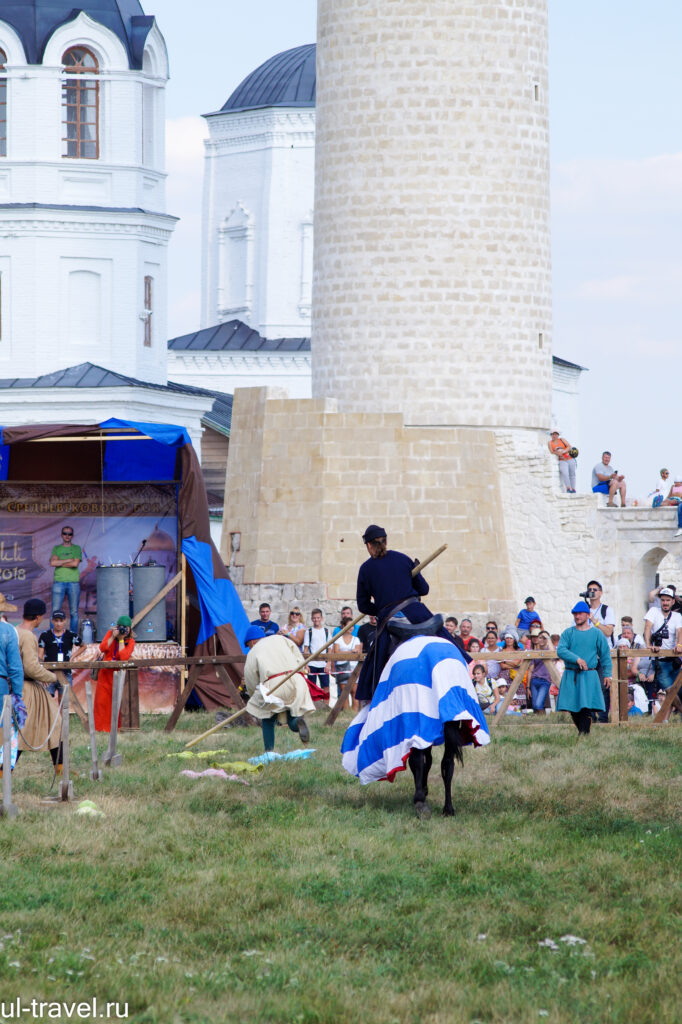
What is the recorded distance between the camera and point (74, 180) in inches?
1544

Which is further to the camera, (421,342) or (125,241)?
(125,241)

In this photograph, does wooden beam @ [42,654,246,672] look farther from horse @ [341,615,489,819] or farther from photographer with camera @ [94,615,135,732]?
horse @ [341,615,489,819]

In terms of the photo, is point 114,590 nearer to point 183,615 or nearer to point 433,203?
point 183,615

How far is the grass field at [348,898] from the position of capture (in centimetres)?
773

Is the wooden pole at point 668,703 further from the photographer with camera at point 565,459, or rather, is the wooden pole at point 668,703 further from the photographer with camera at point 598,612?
the photographer with camera at point 565,459

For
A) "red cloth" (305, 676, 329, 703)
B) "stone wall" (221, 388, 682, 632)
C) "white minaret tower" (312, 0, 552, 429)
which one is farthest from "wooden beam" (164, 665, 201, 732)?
"white minaret tower" (312, 0, 552, 429)

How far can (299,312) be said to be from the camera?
50.2 meters

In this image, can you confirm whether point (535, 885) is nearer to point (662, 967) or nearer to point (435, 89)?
point (662, 967)

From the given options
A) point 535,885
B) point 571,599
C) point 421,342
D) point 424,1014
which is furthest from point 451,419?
point 424,1014

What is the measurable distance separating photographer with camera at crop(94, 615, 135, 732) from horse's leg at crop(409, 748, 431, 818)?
6.80 m

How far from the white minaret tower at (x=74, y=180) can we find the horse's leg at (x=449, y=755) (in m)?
28.3

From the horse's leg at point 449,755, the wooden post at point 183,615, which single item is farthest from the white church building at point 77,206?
the horse's leg at point 449,755

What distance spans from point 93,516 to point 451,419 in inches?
282

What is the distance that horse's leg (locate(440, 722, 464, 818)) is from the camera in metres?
11.5
